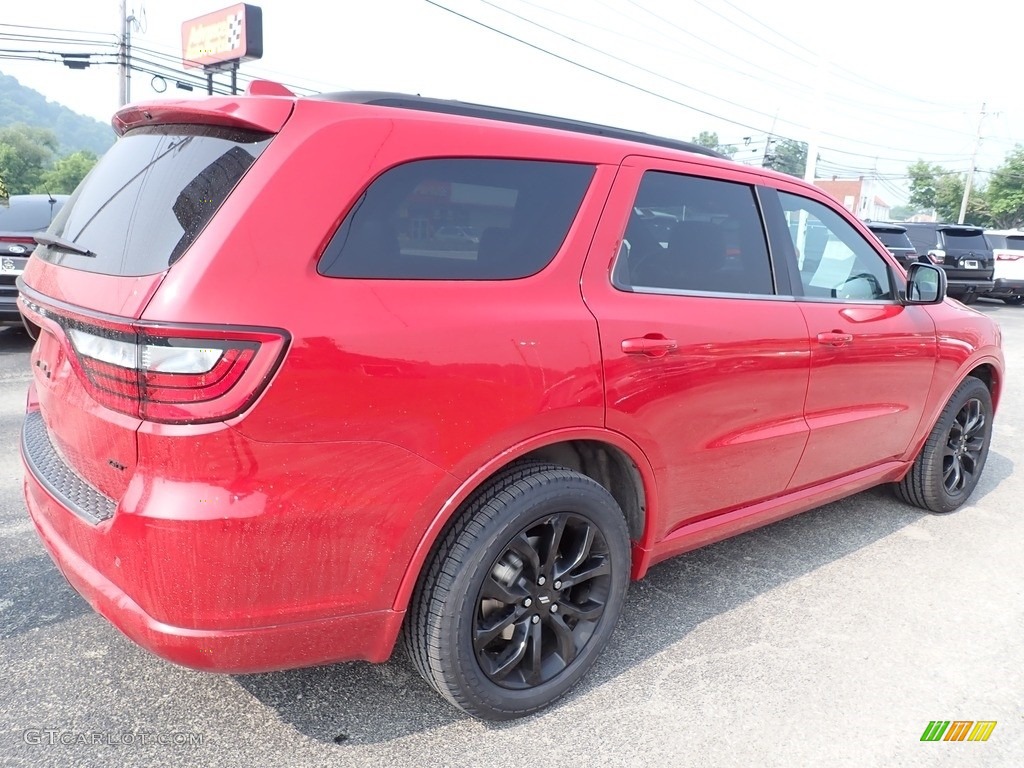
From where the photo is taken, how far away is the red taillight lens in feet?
5.63

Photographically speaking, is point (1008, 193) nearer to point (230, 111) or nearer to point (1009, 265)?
point (1009, 265)

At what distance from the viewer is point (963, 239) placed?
645 inches

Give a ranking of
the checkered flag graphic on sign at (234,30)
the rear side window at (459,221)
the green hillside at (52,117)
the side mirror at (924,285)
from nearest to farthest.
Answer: the rear side window at (459,221) < the side mirror at (924,285) < the checkered flag graphic on sign at (234,30) < the green hillside at (52,117)

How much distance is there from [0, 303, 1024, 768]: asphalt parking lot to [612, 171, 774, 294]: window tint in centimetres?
134

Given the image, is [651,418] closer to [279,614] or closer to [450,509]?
[450,509]

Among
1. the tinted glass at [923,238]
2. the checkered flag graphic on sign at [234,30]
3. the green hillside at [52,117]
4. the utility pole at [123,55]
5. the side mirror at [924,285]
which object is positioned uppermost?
the green hillside at [52,117]

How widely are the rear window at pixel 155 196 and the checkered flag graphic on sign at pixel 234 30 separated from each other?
3023 centimetres

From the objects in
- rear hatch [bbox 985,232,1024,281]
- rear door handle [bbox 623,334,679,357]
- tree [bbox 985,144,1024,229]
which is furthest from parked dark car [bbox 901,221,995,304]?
tree [bbox 985,144,1024,229]

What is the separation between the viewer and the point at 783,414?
10.00 feet

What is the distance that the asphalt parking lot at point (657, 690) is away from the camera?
7.23 ft

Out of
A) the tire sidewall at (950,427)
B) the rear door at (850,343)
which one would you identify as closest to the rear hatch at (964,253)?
the tire sidewall at (950,427)

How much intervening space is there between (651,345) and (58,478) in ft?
6.05

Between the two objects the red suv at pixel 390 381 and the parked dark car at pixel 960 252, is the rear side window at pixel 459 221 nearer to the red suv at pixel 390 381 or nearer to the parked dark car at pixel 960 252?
the red suv at pixel 390 381

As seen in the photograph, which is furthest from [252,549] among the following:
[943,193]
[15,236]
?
[943,193]
